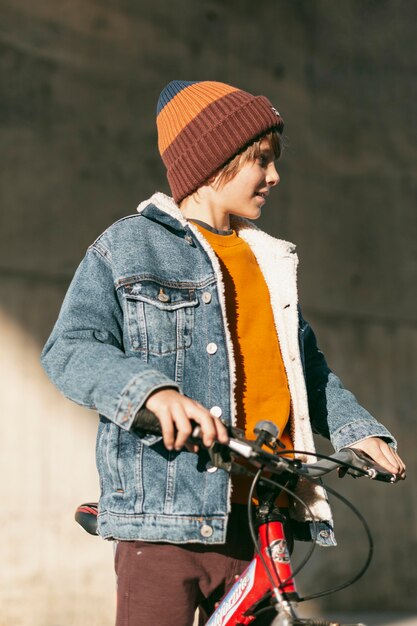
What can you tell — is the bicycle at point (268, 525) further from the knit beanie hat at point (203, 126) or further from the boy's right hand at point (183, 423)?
the knit beanie hat at point (203, 126)

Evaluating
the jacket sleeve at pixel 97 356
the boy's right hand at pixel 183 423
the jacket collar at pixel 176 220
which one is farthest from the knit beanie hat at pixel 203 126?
the boy's right hand at pixel 183 423

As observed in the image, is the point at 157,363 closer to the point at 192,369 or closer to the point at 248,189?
the point at 192,369

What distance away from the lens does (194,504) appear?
7.15 ft

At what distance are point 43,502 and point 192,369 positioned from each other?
334cm

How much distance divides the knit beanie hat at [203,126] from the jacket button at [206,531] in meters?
1.03

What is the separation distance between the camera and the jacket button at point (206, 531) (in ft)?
7.10

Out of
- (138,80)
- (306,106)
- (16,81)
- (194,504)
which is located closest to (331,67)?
(306,106)

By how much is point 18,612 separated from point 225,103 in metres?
3.51

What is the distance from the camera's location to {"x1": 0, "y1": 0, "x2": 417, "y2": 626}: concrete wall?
543cm

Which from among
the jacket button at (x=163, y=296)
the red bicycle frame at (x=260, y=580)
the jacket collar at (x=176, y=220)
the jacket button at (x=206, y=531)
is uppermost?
the jacket collar at (x=176, y=220)

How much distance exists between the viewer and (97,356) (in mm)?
2088

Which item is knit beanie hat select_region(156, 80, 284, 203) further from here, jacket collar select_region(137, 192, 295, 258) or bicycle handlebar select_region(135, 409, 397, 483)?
bicycle handlebar select_region(135, 409, 397, 483)

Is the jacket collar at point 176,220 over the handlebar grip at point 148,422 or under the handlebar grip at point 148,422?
over

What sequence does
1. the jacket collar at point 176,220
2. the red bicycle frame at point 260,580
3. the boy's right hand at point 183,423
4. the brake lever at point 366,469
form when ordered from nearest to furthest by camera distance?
the boy's right hand at point 183,423, the red bicycle frame at point 260,580, the brake lever at point 366,469, the jacket collar at point 176,220
